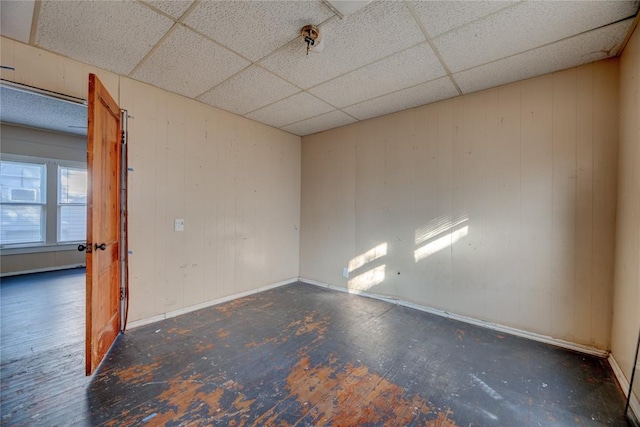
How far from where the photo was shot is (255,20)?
1.85 m

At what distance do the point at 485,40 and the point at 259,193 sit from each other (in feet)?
10.5

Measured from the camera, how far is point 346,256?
4.08 meters

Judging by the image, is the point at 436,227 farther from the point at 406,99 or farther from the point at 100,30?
the point at 100,30

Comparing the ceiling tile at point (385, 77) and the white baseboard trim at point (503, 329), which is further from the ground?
the ceiling tile at point (385, 77)

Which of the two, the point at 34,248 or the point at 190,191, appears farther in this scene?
the point at 34,248

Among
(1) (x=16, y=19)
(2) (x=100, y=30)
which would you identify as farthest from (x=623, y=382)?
(1) (x=16, y=19)

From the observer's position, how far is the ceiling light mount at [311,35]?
1.92 meters

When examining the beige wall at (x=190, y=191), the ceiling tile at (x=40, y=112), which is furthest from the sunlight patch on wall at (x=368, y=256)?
the ceiling tile at (x=40, y=112)

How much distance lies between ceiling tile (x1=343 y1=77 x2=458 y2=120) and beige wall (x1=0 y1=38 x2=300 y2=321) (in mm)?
1539

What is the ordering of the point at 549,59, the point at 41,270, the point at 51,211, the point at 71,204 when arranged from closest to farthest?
the point at 549,59 < the point at 41,270 < the point at 51,211 < the point at 71,204

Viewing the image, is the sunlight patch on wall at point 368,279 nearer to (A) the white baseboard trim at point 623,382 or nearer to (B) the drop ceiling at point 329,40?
(A) the white baseboard trim at point 623,382

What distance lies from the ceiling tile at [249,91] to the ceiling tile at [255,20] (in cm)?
44

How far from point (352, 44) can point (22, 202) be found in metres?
6.67

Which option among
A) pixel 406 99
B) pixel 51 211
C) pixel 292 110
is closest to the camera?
pixel 406 99
